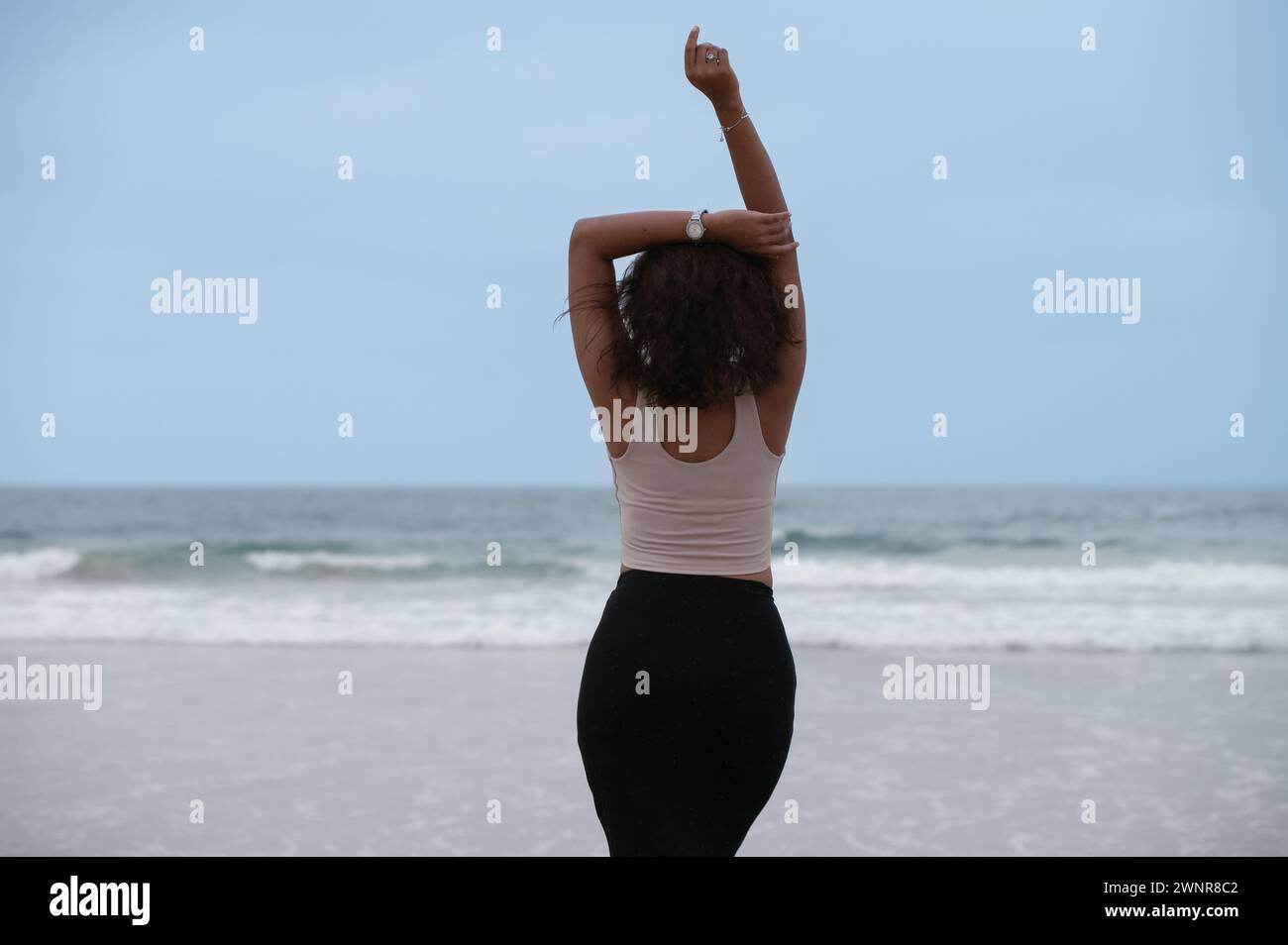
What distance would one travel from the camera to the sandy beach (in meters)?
4.98

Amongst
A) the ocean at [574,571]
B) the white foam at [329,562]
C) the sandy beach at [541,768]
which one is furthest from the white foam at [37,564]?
the sandy beach at [541,768]

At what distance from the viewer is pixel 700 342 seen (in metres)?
1.55

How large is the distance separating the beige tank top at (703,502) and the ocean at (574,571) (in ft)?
32.3

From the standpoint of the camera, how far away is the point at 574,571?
59.2 ft

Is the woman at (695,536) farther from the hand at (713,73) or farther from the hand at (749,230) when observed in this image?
the hand at (713,73)

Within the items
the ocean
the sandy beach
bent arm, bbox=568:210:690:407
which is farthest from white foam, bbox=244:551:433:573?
bent arm, bbox=568:210:690:407

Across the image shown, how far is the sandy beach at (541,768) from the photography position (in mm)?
4980

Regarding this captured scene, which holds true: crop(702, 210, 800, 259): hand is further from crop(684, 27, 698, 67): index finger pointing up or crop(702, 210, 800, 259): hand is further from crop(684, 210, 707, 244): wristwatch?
crop(684, 27, 698, 67): index finger pointing up

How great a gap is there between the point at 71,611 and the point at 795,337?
14.0m

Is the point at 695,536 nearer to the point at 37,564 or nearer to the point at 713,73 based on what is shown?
the point at 713,73

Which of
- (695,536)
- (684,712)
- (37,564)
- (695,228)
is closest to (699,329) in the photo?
(695,228)

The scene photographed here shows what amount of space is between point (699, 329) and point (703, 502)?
0.87ft
